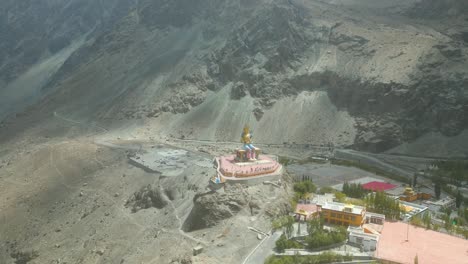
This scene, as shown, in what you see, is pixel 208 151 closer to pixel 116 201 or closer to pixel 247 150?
pixel 116 201

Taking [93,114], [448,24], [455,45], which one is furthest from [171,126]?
[448,24]

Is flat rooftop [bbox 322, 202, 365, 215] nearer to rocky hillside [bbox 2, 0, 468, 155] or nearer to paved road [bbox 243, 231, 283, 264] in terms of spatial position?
paved road [bbox 243, 231, 283, 264]

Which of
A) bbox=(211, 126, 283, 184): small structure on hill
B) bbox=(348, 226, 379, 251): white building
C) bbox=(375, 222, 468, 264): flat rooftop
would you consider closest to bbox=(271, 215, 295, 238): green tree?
bbox=(348, 226, 379, 251): white building

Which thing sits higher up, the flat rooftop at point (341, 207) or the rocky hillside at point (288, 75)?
the rocky hillside at point (288, 75)

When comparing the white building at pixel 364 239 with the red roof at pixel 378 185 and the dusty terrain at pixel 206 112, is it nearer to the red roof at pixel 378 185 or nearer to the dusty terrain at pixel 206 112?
the dusty terrain at pixel 206 112

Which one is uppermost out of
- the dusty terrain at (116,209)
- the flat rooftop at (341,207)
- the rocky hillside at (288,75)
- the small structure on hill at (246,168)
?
the rocky hillside at (288,75)

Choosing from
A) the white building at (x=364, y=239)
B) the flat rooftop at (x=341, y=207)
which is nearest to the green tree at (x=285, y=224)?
the flat rooftop at (x=341, y=207)
